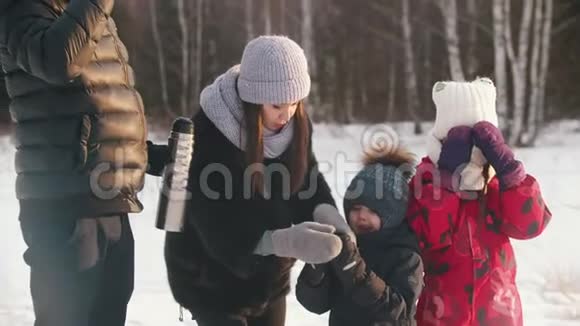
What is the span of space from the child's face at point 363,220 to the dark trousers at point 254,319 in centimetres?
33

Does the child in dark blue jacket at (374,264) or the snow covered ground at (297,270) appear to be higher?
the child in dark blue jacket at (374,264)

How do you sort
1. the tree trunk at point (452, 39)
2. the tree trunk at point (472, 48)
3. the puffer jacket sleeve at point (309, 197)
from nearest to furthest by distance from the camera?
1. the puffer jacket sleeve at point (309, 197)
2. the tree trunk at point (452, 39)
3. the tree trunk at point (472, 48)

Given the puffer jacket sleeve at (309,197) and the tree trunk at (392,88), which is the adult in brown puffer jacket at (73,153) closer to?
the puffer jacket sleeve at (309,197)

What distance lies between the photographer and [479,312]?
2352mm

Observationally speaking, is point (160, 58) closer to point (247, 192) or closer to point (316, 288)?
point (247, 192)

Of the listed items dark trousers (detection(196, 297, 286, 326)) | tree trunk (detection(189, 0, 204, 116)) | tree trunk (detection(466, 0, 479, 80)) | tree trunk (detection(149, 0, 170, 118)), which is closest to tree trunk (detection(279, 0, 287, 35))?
tree trunk (detection(189, 0, 204, 116))

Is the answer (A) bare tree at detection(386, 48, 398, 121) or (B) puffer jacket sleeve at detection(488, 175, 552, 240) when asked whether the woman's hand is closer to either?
(B) puffer jacket sleeve at detection(488, 175, 552, 240)

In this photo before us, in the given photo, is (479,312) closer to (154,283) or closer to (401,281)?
(401,281)

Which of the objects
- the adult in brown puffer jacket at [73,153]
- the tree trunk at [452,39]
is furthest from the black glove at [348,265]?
the tree trunk at [452,39]

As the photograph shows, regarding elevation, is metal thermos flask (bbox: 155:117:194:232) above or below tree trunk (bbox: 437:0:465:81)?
above

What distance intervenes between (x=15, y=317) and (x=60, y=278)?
2.05 metres

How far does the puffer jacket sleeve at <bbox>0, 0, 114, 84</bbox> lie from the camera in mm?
1806

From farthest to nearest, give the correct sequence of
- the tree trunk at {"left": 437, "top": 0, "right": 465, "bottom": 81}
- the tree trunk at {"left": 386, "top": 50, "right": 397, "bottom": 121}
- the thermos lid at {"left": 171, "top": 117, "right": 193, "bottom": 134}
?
1. the tree trunk at {"left": 386, "top": 50, "right": 397, "bottom": 121}
2. the tree trunk at {"left": 437, "top": 0, "right": 465, "bottom": 81}
3. the thermos lid at {"left": 171, "top": 117, "right": 193, "bottom": 134}

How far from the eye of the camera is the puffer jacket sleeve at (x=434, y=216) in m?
2.32
